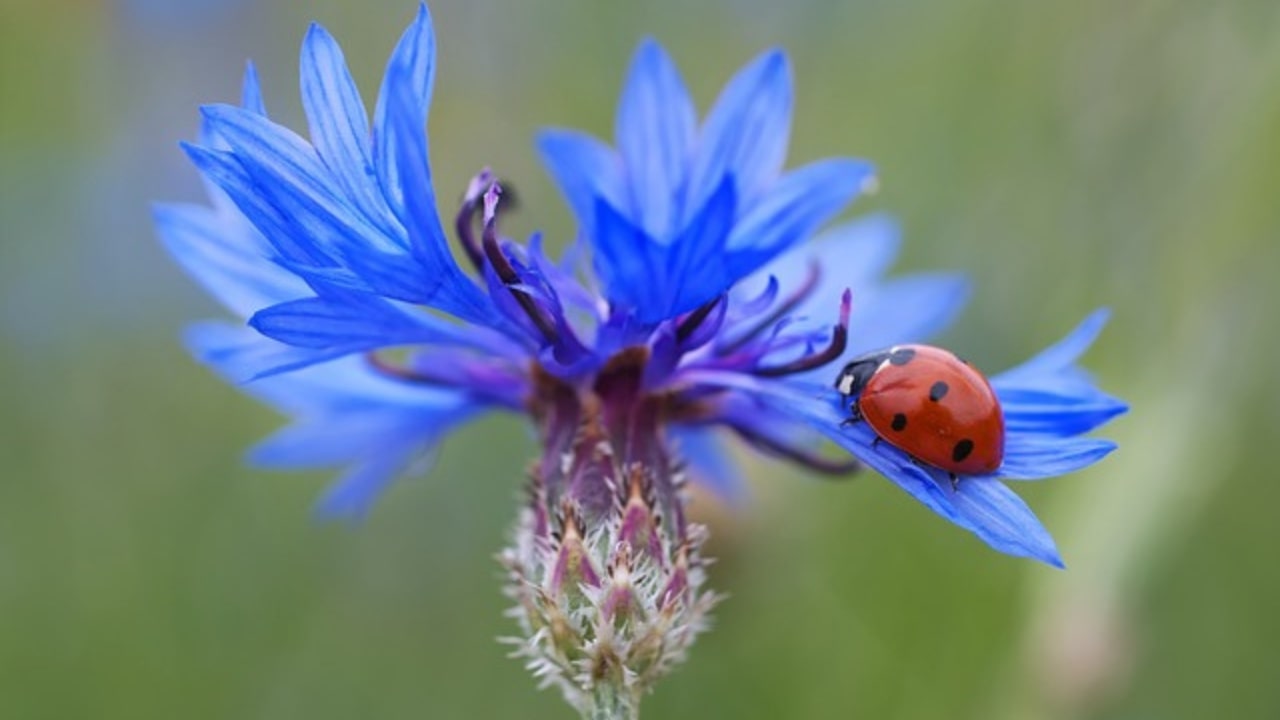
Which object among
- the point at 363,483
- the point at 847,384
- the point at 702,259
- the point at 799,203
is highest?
the point at 799,203

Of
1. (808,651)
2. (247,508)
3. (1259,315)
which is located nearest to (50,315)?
(247,508)

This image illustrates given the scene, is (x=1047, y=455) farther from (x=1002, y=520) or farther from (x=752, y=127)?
(x=752, y=127)

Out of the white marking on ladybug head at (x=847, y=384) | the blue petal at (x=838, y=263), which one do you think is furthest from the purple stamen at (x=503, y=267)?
the blue petal at (x=838, y=263)

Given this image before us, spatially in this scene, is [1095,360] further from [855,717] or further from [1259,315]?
[855,717]

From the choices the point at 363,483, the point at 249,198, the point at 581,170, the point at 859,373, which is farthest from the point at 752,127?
the point at 363,483

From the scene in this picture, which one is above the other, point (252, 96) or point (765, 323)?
point (252, 96)

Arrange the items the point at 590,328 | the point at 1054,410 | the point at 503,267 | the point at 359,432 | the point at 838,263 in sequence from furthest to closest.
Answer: the point at 838,263
the point at 359,432
the point at 590,328
the point at 1054,410
the point at 503,267

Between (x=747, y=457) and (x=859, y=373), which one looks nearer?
(x=859, y=373)

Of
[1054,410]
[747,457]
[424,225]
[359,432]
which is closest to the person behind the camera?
[424,225]

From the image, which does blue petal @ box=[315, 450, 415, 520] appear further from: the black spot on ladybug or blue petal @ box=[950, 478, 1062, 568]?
blue petal @ box=[950, 478, 1062, 568]
